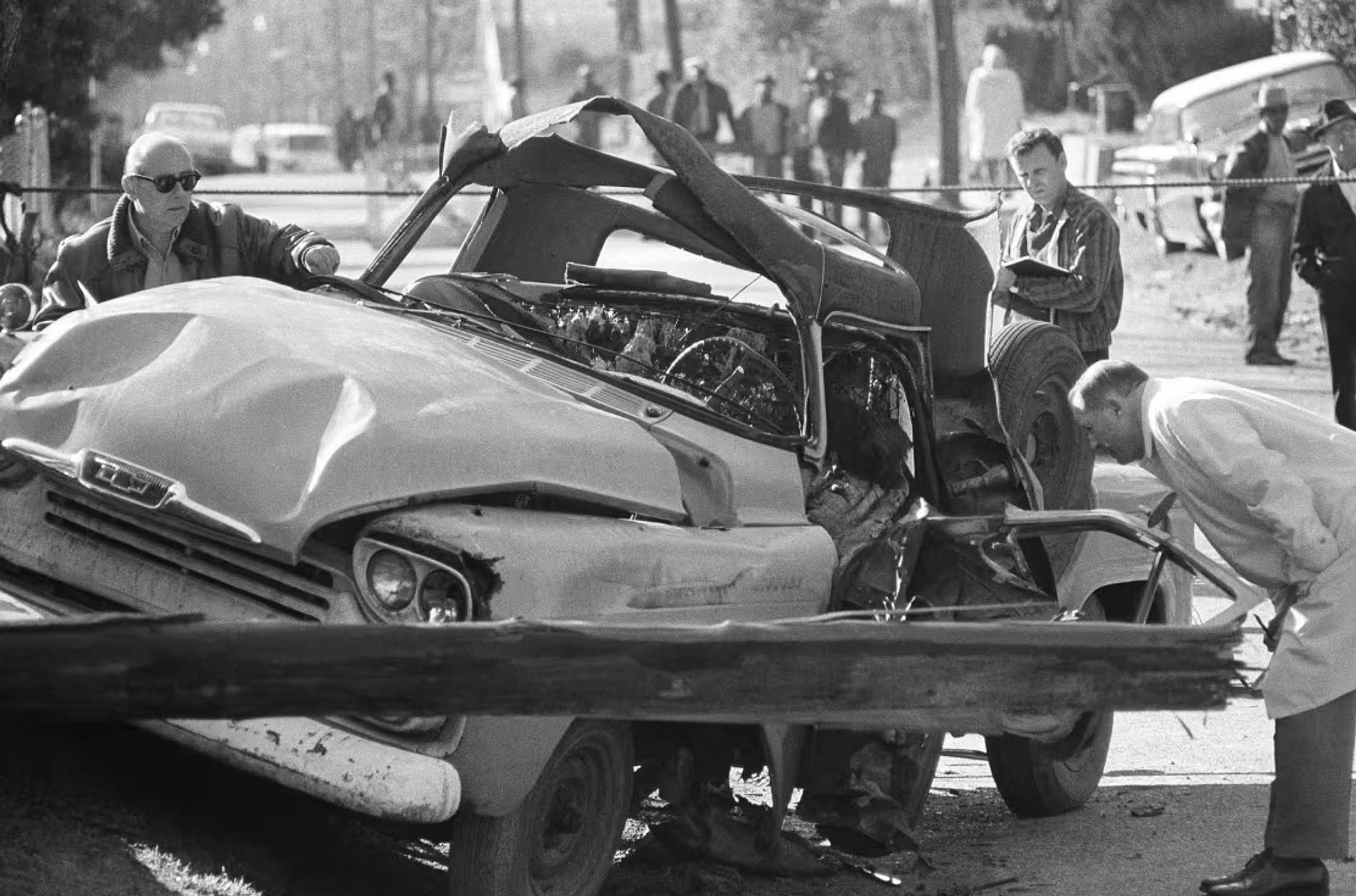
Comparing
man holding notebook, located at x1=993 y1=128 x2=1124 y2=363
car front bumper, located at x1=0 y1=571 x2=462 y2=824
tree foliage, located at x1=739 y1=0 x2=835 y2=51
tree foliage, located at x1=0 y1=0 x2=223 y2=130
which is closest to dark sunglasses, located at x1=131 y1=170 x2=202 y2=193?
car front bumper, located at x1=0 y1=571 x2=462 y2=824

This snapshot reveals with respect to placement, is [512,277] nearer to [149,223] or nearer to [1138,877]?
[149,223]

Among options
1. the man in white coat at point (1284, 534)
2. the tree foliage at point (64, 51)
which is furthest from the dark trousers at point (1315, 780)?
the tree foliage at point (64, 51)

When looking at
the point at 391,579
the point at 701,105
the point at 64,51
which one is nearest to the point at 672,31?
the point at 701,105

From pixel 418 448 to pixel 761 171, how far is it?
23658 millimetres

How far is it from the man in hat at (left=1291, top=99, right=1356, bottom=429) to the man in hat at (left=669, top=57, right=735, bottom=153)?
14002 millimetres

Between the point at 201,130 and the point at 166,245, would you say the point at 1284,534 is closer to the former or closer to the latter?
the point at 166,245

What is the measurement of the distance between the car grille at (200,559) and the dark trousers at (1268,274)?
13.2 meters

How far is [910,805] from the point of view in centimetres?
568

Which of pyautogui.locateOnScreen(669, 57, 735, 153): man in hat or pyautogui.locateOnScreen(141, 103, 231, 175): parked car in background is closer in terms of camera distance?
pyautogui.locateOnScreen(669, 57, 735, 153): man in hat

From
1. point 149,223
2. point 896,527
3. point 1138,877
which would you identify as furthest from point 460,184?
point 1138,877

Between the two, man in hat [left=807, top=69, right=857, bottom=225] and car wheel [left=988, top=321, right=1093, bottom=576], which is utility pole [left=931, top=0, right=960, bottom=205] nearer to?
man in hat [left=807, top=69, right=857, bottom=225]

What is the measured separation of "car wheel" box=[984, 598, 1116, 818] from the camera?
21.2 ft

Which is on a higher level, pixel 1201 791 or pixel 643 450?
pixel 643 450

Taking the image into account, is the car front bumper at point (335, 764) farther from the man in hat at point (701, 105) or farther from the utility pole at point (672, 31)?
the utility pole at point (672, 31)
